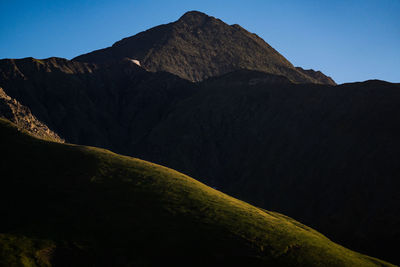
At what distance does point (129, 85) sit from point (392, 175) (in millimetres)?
109650

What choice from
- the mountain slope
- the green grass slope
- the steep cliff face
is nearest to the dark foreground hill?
the mountain slope

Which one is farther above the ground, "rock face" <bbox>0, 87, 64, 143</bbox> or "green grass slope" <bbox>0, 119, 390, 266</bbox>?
"rock face" <bbox>0, 87, 64, 143</bbox>

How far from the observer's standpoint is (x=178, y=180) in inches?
2461

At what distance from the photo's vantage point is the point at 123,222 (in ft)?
156

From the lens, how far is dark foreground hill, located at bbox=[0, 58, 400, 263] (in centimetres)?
7944

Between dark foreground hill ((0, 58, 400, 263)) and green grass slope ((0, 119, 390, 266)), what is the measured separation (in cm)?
2657

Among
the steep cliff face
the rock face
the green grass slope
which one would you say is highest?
the steep cliff face

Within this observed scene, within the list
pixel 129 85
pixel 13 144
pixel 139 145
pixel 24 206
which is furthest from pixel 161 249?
pixel 129 85

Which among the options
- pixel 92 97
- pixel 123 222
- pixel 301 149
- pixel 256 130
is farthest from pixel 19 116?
pixel 301 149

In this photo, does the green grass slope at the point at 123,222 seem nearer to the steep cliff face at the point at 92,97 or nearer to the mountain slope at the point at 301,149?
the mountain slope at the point at 301,149

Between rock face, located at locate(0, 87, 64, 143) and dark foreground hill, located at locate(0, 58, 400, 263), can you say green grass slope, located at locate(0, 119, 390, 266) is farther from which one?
rock face, located at locate(0, 87, 64, 143)

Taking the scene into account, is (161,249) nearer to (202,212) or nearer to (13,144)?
(202,212)

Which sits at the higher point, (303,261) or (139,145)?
(139,145)

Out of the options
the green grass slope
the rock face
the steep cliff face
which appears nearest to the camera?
the green grass slope
